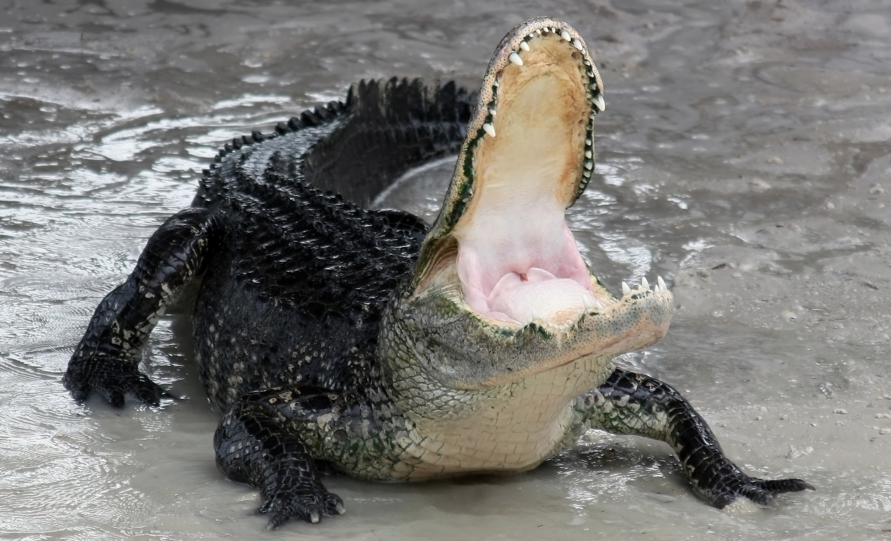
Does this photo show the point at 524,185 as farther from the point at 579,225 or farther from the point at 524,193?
the point at 579,225

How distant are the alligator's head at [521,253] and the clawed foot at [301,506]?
0.44m

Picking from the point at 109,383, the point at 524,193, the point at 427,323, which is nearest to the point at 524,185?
the point at 524,193

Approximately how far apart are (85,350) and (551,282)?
1.98 metres

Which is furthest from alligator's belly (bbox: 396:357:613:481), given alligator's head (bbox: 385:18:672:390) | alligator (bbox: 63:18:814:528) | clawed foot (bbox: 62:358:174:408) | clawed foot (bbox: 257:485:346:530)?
clawed foot (bbox: 62:358:174:408)

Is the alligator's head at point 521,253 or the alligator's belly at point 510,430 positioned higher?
the alligator's head at point 521,253

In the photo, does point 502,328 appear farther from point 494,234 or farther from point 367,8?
point 367,8

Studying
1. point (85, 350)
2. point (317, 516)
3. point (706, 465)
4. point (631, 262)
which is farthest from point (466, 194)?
point (631, 262)

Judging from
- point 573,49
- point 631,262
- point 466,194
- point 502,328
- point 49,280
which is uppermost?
point 573,49

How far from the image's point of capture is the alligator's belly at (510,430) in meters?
2.77

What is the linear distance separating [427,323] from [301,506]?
60 cm

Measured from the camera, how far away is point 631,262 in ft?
16.3

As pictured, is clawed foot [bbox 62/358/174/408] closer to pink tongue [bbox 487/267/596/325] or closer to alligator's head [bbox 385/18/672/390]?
alligator's head [bbox 385/18/672/390]

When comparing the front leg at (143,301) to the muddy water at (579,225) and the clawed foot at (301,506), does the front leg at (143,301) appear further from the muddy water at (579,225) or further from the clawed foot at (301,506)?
the clawed foot at (301,506)

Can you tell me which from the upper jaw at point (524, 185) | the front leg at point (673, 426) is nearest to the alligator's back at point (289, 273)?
the upper jaw at point (524, 185)
